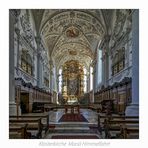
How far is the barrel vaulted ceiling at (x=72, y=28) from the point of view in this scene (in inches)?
861

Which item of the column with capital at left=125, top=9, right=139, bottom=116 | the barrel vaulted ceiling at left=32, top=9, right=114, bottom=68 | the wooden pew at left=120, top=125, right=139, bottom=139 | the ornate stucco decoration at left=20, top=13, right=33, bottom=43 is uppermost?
the barrel vaulted ceiling at left=32, top=9, right=114, bottom=68

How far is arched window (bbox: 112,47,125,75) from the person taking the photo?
1662cm

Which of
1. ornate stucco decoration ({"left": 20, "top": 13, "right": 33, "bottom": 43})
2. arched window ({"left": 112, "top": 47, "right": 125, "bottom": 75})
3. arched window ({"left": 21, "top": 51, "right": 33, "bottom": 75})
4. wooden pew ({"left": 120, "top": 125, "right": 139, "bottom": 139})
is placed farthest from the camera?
ornate stucco decoration ({"left": 20, "top": 13, "right": 33, "bottom": 43})

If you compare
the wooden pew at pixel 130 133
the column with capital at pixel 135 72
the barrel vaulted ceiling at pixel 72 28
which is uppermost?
the barrel vaulted ceiling at pixel 72 28

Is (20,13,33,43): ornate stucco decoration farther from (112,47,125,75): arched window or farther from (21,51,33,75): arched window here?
(112,47,125,75): arched window

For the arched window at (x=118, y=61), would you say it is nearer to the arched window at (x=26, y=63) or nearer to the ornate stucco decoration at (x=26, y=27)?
the arched window at (x=26, y=63)

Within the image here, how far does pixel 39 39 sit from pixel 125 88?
10604mm

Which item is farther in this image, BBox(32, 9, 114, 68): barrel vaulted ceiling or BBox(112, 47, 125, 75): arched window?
BBox(32, 9, 114, 68): barrel vaulted ceiling

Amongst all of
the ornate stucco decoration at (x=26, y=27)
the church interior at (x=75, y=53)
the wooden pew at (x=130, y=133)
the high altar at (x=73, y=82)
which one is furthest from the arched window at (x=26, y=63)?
the high altar at (x=73, y=82)

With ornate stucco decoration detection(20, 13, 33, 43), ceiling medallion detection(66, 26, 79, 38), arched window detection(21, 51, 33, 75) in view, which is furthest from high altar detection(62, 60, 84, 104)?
ornate stucco decoration detection(20, 13, 33, 43)

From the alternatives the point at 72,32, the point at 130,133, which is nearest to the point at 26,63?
the point at 72,32

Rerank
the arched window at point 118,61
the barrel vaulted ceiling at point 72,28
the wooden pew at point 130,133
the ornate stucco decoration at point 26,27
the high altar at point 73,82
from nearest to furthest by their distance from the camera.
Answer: the wooden pew at point 130,133 → the arched window at point 118,61 → the ornate stucco decoration at point 26,27 → the barrel vaulted ceiling at point 72,28 → the high altar at point 73,82
